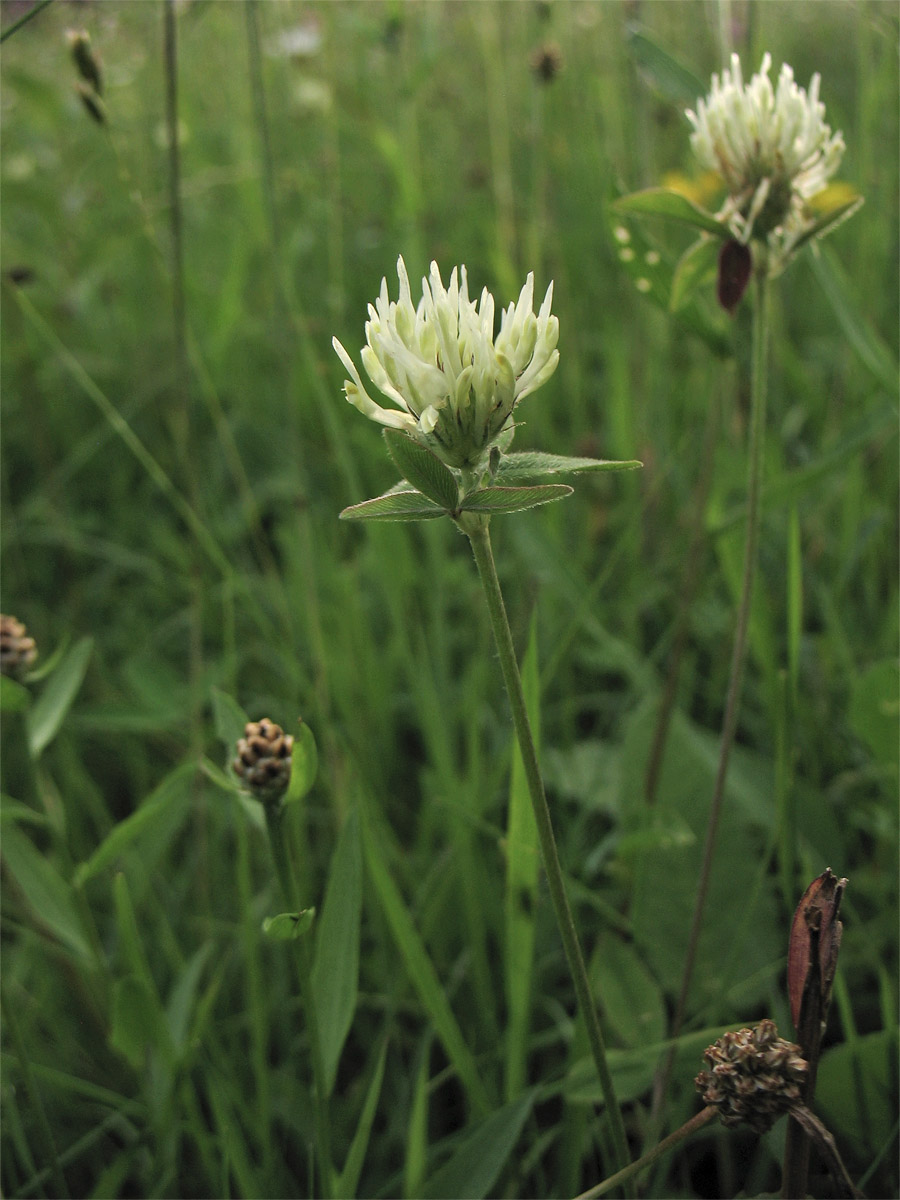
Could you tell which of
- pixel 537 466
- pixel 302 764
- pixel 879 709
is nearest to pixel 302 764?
pixel 302 764

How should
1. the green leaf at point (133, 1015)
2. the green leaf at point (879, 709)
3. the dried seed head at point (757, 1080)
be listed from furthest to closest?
the green leaf at point (879, 709)
the green leaf at point (133, 1015)
the dried seed head at point (757, 1080)

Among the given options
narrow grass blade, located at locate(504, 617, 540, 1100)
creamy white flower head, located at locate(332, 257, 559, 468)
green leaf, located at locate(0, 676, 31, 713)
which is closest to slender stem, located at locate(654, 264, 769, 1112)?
narrow grass blade, located at locate(504, 617, 540, 1100)

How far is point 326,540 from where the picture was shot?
158cm

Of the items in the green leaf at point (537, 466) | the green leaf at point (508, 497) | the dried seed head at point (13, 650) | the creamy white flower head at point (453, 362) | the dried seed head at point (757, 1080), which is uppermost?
the creamy white flower head at point (453, 362)

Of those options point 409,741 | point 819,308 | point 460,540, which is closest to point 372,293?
point 460,540

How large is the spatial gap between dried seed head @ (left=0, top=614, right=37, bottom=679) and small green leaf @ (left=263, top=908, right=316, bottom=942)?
38 cm

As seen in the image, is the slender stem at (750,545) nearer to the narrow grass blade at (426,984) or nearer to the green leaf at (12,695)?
the narrow grass blade at (426,984)

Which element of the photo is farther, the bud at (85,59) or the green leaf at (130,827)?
the bud at (85,59)

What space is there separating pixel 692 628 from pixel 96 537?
1.07 metres

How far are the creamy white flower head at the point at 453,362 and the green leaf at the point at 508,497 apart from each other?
0.03 meters

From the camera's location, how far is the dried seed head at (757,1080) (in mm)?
483

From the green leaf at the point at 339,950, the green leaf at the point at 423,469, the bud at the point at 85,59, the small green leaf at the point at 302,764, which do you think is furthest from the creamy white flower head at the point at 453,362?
the bud at the point at 85,59

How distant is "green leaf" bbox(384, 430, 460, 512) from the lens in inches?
19.7

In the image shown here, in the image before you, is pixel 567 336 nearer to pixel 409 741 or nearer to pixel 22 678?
pixel 409 741
